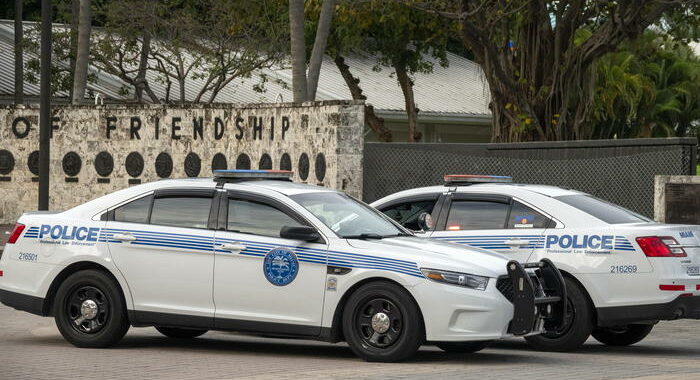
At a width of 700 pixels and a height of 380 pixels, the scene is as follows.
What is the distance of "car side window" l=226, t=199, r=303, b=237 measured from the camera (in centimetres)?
1107

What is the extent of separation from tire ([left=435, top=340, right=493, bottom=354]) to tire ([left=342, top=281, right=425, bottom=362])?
77 centimetres

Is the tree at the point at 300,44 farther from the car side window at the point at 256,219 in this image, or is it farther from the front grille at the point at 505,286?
the front grille at the point at 505,286

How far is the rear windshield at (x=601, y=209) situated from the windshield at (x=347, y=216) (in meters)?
1.85

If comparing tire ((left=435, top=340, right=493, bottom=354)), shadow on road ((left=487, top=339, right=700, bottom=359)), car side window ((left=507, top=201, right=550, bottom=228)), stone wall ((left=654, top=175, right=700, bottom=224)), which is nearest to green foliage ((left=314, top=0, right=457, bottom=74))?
stone wall ((left=654, top=175, right=700, bottom=224))

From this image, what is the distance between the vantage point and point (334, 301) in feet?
34.9

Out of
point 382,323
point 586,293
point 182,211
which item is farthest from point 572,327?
point 182,211

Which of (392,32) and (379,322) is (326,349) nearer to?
(379,322)

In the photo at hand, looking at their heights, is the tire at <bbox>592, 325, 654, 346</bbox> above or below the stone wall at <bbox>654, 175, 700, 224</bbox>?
below

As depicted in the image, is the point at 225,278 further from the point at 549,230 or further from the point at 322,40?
the point at 322,40

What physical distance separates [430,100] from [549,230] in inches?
1398

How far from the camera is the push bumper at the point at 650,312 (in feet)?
37.5

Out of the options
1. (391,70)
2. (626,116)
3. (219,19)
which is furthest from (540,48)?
(626,116)

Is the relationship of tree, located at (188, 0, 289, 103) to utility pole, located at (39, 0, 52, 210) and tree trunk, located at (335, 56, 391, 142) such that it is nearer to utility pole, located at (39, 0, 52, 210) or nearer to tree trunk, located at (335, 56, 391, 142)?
tree trunk, located at (335, 56, 391, 142)

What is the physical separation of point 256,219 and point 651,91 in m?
46.2
